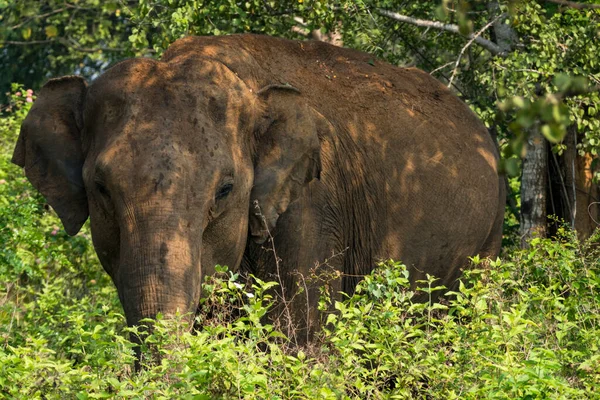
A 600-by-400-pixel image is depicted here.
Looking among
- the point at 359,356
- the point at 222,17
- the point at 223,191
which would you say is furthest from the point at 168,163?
the point at 222,17

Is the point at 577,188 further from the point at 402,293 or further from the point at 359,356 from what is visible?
the point at 359,356

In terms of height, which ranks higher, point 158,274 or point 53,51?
point 158,274

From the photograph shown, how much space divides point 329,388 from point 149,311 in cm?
115

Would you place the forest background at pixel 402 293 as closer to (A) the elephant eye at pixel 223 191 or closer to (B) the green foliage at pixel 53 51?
(A) the elephant eye at pixel 223 191

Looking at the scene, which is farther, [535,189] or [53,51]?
[53,51]

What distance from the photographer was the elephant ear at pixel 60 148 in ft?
20.4

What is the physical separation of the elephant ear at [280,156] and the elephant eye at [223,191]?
0.25m

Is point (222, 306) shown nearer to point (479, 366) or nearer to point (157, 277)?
point (157, 277)

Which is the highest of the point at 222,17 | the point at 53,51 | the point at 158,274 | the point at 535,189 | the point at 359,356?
the point at 222,17

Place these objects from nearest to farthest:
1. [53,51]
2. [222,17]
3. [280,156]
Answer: [280,156]
[222,17]
[53,51]

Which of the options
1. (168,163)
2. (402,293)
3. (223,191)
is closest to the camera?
(402,293)

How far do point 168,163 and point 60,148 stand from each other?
0.98 meters

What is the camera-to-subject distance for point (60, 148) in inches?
246

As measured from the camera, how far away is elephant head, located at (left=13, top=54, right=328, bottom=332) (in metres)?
5.36
